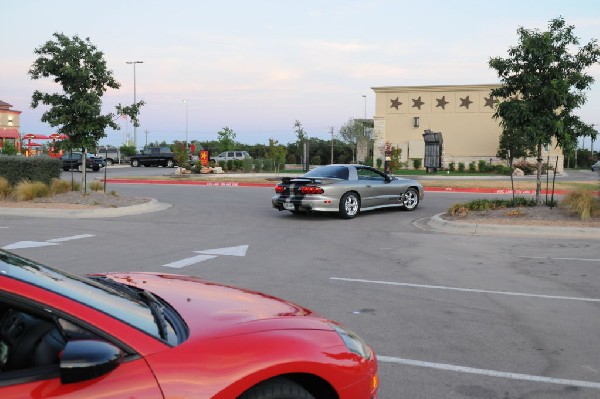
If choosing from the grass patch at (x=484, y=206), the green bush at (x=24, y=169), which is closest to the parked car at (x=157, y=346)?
the grass patch at (x=484, y=206)

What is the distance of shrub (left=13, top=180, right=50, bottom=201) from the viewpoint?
737 inches

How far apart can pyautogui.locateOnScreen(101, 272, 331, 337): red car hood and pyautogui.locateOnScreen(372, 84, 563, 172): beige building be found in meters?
55.4

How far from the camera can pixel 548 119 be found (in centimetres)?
1435

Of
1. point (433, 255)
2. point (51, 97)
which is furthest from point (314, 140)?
point (433, 255)

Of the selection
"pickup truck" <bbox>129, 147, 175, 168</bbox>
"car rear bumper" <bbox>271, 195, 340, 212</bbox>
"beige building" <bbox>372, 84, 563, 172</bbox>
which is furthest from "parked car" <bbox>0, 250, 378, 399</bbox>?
"beige building" <bbox>372, 84, 563, 172</bbox>

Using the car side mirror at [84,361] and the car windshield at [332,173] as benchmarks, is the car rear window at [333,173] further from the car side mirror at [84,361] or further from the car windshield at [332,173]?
the car side mirror at [84,361]

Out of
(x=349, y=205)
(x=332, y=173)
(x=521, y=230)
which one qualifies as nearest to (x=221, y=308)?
(x=521, y=230)

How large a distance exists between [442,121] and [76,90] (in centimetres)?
4608

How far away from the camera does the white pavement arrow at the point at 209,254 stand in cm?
963

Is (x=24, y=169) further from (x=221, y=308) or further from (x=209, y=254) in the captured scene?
(x=221, y=308)

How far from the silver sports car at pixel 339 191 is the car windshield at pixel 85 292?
12.3 meters

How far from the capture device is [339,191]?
15586mm

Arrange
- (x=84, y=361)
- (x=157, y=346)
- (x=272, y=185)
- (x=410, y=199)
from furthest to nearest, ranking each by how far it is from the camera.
→ (x=272, y=185)
(x=410, y=199)
(x=157, y=346)
(x=84, y=361)

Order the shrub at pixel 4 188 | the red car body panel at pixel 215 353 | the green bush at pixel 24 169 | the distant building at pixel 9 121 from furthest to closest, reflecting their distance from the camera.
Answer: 1. the distant building at pixel 9 121
2. the green bush at pixel 24 169
3. the shrub at pixel 4 188
4. the red car body panel at pixel 215 353
